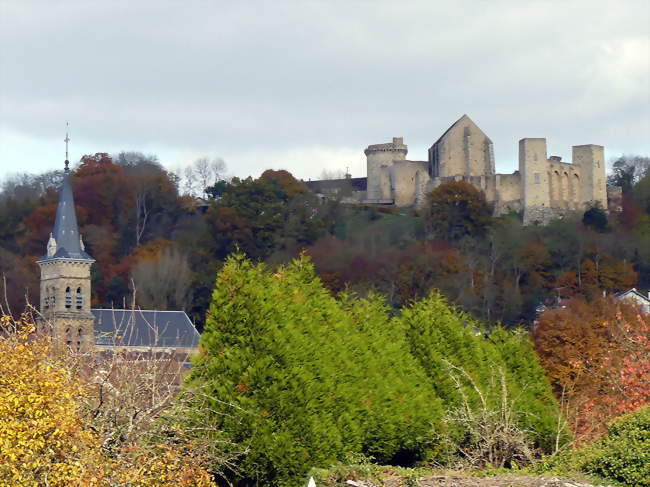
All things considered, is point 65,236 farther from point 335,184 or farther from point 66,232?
point 335,184

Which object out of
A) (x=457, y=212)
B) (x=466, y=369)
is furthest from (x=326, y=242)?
(x=466, y=369)

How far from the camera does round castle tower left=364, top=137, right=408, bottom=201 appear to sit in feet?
348

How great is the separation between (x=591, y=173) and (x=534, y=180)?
4782mm

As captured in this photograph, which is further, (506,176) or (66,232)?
(506,176)

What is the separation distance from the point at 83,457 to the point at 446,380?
1141 centimetres

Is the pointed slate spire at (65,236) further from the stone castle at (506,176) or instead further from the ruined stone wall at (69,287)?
the stone castle at (506,176)

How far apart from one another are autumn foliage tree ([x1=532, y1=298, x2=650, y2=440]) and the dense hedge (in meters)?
2.81

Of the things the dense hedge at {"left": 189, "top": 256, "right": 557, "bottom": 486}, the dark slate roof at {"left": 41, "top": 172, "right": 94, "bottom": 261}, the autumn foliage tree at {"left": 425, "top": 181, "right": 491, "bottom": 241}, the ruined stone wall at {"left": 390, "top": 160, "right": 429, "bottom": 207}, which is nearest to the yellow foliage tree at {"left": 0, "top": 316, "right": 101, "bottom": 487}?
the dense hedge at {"left": 189, "top": 256, "right": 557, "bottom": 486}

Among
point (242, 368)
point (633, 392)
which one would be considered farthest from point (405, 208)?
point (242, 368)

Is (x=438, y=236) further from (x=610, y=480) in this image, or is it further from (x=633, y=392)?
(x=610, y=480)

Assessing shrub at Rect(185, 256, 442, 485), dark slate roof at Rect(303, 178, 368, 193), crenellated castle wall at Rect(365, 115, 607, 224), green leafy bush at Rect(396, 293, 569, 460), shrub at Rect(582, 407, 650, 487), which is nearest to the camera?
shrub at Rect(582, 407, 650, 487)

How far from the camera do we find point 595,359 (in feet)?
135

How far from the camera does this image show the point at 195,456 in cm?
1706

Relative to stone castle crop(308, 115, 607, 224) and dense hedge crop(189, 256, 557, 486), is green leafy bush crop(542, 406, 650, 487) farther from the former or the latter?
stone castle crop(308, 115, 607, 224)
